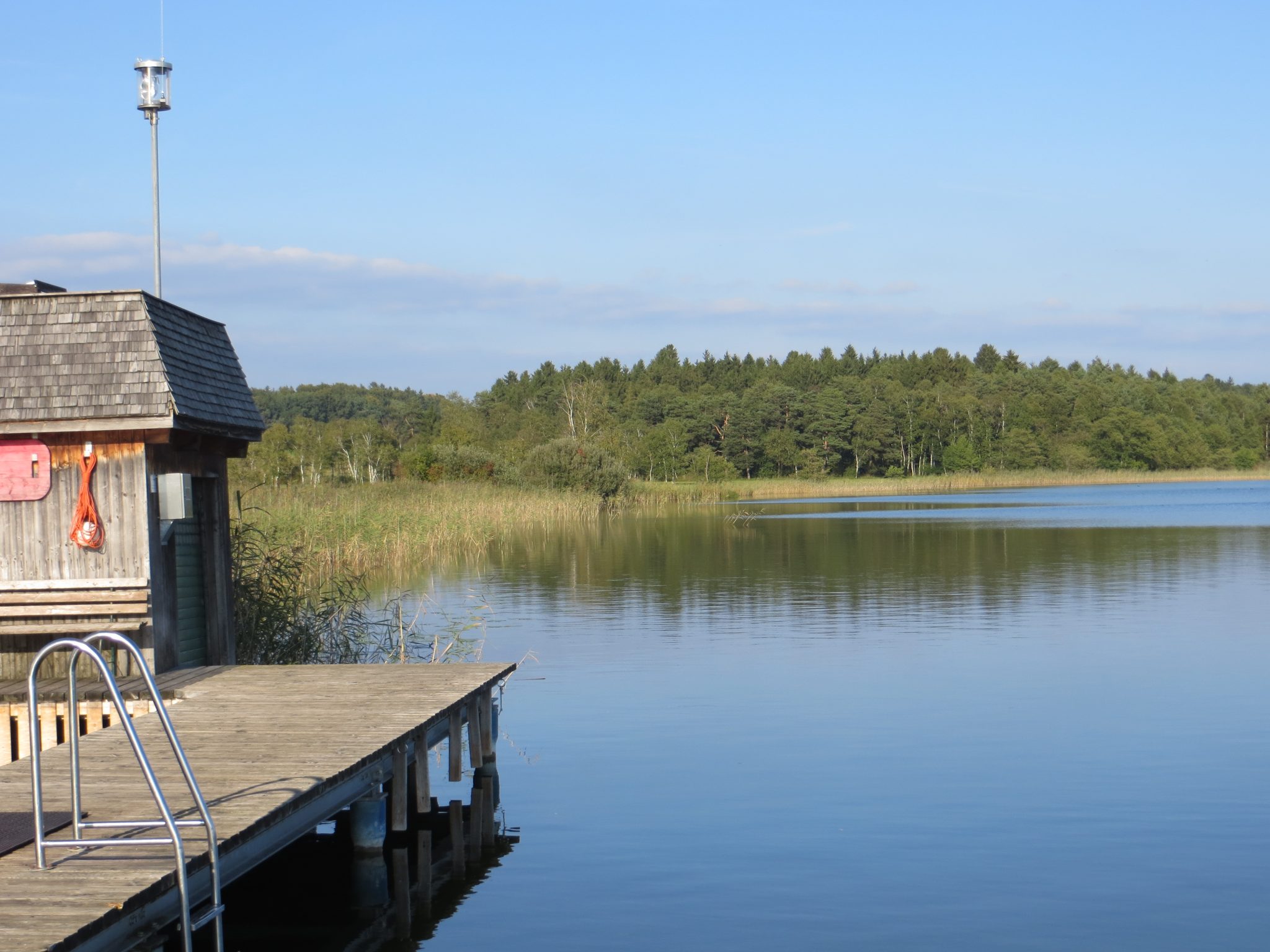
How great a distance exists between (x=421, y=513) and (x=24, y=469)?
2087 cm

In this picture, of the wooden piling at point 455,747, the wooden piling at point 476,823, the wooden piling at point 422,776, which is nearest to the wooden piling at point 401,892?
the wooden piling at point 476,823

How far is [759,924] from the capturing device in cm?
736

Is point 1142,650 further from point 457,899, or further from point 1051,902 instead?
point 457,899

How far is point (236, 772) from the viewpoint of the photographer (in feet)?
24.1

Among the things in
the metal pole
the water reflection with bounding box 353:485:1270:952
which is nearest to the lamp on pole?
the metal pole

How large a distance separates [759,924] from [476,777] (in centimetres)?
363

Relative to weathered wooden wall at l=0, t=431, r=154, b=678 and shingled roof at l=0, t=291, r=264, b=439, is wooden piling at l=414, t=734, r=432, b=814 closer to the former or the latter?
weathered wooden wall at l=0, t=431, r=154, b=678

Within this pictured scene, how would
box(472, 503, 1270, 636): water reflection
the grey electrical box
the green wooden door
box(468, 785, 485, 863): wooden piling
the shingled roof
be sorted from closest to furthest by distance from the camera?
box(468, 785, 485, 863): wooden piling → the shingled roof → the grey electrical box → the green wooden door → box(472, 503, 1270, 636): water reflection

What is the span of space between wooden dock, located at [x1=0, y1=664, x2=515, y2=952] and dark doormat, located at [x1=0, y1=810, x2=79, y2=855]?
0.07m

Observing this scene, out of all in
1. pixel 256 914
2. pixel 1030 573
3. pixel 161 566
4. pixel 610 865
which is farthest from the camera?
pixel 1030 573

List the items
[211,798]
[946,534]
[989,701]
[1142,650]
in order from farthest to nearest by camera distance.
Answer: [946,534] < [1142,650] < [989,701] < [211,798]

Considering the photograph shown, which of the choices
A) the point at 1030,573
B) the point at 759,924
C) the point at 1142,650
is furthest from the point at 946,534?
the point at 759,924

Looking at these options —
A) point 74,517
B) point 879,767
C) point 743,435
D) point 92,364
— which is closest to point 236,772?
point 74,517

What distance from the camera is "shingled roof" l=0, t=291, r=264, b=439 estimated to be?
9.74m
